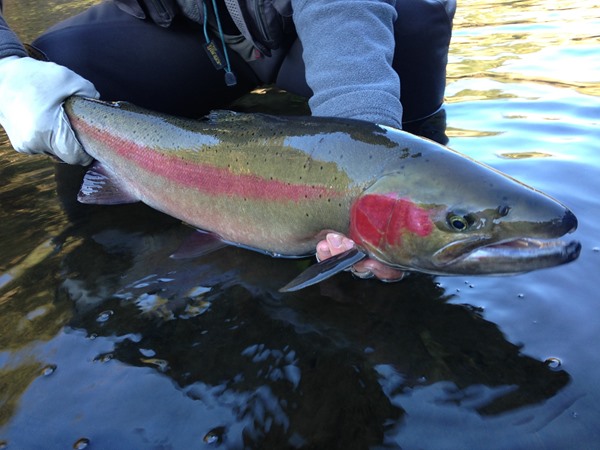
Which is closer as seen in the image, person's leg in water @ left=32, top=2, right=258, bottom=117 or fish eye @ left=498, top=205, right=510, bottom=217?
fish eye @ left=498, top=205, right=510, bottom=217

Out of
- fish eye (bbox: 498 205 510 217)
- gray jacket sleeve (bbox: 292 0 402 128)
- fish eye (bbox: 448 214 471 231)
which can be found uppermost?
gray jacket sleeve (bbox: 292 0 402 128)

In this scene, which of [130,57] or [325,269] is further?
[130,57]

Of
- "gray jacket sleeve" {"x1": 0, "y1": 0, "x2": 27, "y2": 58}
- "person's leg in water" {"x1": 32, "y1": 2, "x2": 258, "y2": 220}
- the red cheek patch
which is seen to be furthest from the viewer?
"person's leg in water" {"x1": 32, "y1": 2, "x2": 258, "y2": 220}

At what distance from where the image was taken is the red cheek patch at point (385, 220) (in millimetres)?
1519

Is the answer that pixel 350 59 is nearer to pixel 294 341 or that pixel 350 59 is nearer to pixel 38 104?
pixel 294 341

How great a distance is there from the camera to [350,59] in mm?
1937

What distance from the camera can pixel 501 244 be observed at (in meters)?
1.42

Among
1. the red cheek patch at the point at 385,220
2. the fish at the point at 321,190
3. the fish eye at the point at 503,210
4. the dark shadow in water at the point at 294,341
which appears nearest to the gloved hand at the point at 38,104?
the fish at the point at 321,190

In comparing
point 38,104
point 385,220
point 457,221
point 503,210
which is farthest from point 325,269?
point 38,104

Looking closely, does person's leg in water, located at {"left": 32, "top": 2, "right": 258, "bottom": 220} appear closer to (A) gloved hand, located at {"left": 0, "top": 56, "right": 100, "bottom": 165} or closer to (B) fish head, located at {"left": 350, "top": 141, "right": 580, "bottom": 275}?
(A) gloved hand, located at {"left": 0, "top": 56, "right": 100, "bottom": 165}

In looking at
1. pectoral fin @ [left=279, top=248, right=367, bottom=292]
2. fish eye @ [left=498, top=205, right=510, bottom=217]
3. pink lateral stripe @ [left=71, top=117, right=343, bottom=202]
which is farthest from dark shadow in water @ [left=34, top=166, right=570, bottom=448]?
fish eye @ [left=498, top=205, right=510, bottom=217]

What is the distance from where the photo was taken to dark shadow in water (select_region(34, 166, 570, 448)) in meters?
1.33

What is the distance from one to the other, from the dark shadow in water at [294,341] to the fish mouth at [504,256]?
0.73 ft

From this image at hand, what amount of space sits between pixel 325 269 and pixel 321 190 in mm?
277
